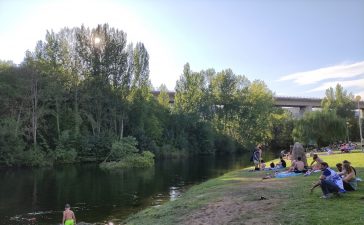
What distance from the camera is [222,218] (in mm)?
13500

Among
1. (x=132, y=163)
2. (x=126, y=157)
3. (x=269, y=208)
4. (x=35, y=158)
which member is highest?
(x=35, y=158)

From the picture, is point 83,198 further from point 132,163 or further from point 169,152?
point 169,152

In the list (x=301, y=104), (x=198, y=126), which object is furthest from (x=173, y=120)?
(x=301, y=104)

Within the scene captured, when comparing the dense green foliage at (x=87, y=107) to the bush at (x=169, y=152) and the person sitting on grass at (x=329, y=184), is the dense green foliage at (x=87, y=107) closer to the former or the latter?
the bush at (x=169, y=152)

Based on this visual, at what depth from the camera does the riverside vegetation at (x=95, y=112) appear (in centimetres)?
6106

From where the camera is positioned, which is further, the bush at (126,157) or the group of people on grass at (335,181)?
the bush at (126,157)

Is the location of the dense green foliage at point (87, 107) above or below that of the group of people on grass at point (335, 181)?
above

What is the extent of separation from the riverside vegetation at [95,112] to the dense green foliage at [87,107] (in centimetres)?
16

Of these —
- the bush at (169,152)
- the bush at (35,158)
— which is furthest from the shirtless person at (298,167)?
the bush at (169,152)

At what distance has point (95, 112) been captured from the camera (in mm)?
74062

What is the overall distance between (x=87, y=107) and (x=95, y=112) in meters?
2.17

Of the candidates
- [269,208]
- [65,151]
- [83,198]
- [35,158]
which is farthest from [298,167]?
[65,151]

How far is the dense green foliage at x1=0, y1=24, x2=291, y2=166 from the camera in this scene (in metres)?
61.2

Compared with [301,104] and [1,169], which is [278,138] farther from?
[1,169]
